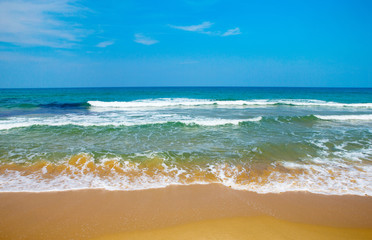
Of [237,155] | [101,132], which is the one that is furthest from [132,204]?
[101,132]

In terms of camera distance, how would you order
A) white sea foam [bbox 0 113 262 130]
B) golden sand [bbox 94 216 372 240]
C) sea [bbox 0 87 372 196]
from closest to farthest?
golden sand [bbox 94 216 372 240]
sea [bbox 0 87 372 196]
white sea foam [bbox 0 113 262 130]

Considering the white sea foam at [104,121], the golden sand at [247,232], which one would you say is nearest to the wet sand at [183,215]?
the golden sand at [247,232]

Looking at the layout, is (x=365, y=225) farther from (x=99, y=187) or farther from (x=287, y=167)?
(x=99, y=187)

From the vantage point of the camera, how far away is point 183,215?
369cm

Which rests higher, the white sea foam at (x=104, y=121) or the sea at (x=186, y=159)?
the white sea foam at (x=104, y=121)

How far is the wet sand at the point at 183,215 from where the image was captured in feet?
10.5

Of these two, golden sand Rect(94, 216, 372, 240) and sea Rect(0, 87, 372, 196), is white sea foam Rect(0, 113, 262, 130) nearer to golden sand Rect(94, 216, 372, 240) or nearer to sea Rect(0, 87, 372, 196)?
sea Rect(0, 87, 372, 196)

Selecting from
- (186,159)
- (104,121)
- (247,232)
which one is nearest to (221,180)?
(186,159)

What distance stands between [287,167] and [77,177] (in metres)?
5.61

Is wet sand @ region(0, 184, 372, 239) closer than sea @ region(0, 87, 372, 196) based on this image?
Yes

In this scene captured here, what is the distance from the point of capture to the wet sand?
3209 millimetres

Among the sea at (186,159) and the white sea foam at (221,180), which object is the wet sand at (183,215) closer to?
the white sea foam at (221,180)

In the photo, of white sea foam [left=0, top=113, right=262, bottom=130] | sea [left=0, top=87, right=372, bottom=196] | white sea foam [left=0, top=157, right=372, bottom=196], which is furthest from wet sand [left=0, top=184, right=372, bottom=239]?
white sea foam [left=0, top=113, right=262, bottom=130]

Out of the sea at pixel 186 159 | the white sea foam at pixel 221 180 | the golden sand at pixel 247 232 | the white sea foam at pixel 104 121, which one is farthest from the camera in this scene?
the white sea foam at pixel 104 121
